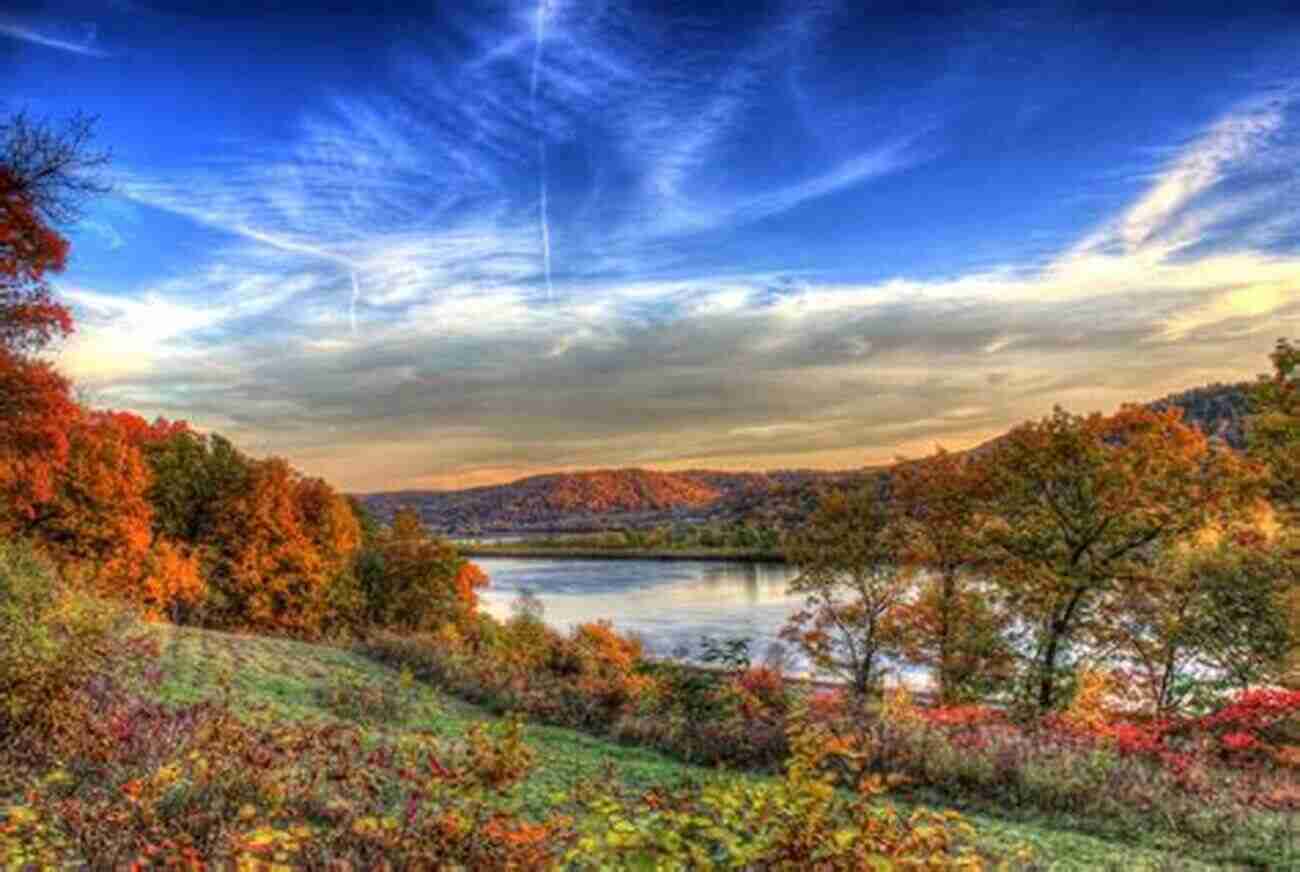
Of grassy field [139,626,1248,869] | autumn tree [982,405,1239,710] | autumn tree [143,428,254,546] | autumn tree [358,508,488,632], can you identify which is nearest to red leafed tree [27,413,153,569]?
autumn tree [143,428,254,546]

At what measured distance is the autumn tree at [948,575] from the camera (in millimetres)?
27641

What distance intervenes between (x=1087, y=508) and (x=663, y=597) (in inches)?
2448

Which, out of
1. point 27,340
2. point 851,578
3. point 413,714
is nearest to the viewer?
point 413,714

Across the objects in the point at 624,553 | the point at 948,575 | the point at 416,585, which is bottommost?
the point at 624,553

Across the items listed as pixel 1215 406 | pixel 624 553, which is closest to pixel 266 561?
pixel 1215 406

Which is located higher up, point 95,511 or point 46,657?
point 95,511

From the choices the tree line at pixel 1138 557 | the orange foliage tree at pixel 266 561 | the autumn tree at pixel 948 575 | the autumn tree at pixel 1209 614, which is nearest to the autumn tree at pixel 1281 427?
the tree line at pixel 1138 557

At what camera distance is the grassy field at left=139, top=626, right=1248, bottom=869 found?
805cm

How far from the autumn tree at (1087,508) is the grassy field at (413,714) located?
55.8 feet

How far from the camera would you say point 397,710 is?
1355cm

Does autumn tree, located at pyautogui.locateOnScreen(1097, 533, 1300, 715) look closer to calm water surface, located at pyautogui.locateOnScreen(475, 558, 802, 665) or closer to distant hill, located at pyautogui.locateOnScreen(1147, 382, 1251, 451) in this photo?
distant hill, located at pyautogui.locateOnScreen(1147, 382, 1251, 451)

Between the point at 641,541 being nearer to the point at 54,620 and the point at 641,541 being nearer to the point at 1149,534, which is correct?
the point at 1149,534

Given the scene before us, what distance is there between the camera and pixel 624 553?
501 feet

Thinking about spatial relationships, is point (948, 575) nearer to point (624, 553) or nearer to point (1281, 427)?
point (1281, 427)
